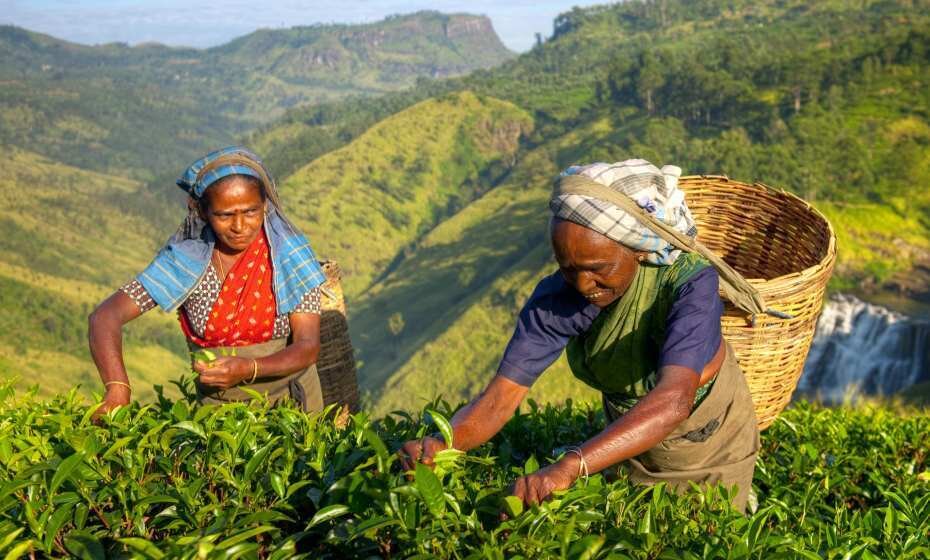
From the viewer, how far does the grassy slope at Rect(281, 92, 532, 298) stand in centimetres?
9931

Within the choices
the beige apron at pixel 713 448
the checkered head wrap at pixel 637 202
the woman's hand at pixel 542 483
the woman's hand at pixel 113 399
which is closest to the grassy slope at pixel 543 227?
the beige apron at pixel 713 448

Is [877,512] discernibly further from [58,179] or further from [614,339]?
[58,179]

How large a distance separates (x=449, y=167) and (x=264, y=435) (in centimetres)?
10957

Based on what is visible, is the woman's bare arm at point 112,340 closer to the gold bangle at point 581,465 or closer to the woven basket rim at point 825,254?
the gold bangle at point 581,465

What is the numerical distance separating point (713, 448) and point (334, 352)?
2.60 meters

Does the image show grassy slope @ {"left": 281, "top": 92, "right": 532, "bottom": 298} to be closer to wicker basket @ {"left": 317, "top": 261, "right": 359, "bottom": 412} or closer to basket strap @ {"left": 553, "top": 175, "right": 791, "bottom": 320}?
wicker basket @ {"left": 317, "top": 261, "right": 359, "bottom": 412}

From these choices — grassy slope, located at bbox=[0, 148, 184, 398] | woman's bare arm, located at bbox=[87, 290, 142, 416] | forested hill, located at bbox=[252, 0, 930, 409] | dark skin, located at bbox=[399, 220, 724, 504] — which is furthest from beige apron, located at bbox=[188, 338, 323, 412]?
forested hill, located at bbox=[252, 0, 930, 409]

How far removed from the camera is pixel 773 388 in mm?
3082

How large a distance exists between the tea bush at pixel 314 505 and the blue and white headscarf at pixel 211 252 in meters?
0.63

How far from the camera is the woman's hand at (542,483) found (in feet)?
5.95

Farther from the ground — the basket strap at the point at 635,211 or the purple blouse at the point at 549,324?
the basket strap at the point at 635,211

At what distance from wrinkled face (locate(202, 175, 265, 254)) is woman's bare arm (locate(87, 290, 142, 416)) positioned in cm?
44

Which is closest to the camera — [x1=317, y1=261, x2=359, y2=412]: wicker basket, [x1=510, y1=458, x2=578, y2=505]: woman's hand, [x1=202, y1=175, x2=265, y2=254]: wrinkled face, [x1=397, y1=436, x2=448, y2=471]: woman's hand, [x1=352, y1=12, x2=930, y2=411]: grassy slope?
[x1=510, y1=458, x2=578, y2=505]: woman's hand

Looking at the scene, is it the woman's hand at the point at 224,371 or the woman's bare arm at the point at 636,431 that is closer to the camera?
the woman's bare arm at the point at 636,431
